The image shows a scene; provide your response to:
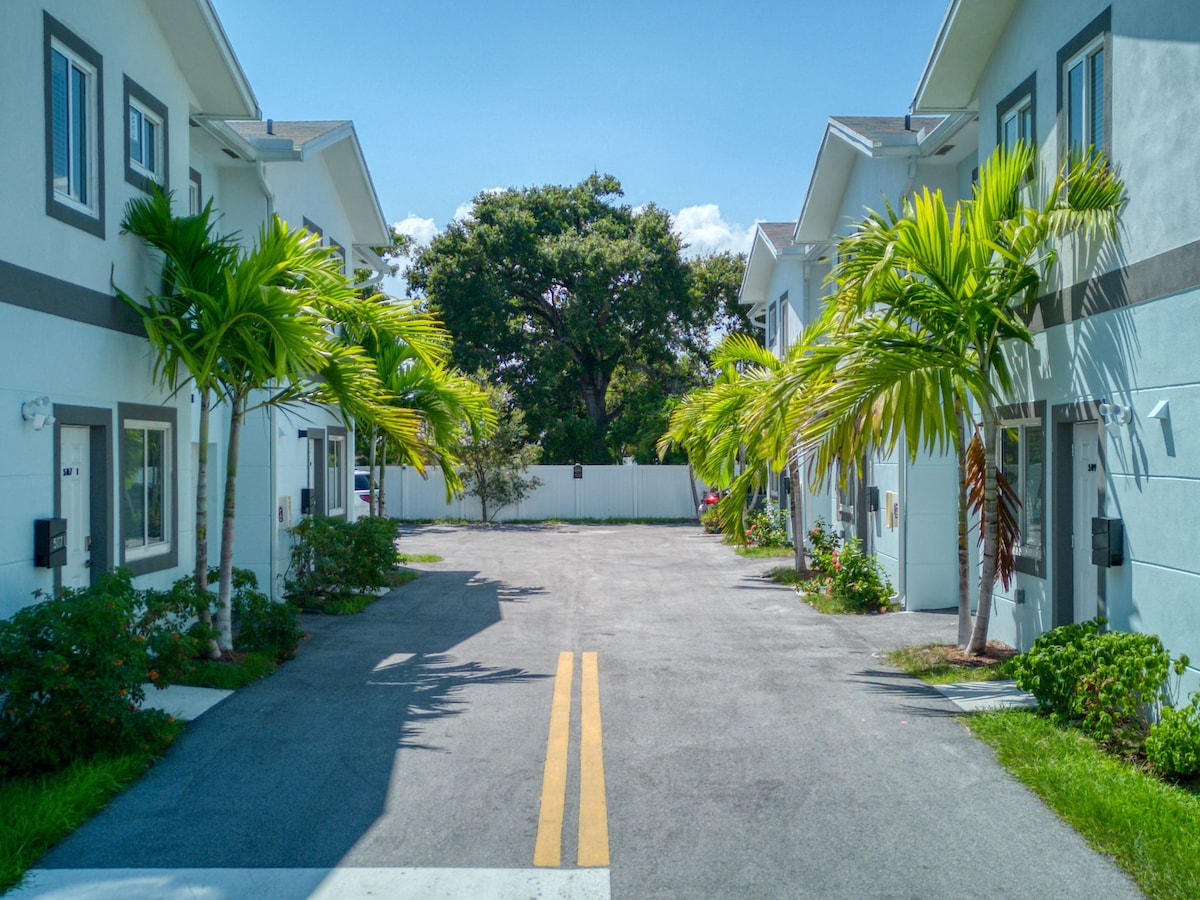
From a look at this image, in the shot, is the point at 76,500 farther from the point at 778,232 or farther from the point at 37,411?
the point at 778,232

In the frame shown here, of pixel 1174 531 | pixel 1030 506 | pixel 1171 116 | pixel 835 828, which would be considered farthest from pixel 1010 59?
Answer: pixel 835 828

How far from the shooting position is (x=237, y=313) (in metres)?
9.09

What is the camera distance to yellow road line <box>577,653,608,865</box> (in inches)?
212

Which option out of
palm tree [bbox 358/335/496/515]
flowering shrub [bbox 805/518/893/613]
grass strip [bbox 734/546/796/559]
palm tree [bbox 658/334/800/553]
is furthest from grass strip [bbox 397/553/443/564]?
flowering shrub [bbox 805/518/893/613]

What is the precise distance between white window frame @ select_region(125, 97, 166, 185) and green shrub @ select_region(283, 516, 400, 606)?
527cm

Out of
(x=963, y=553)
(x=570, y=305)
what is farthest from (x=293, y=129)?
(x=570, y=305)

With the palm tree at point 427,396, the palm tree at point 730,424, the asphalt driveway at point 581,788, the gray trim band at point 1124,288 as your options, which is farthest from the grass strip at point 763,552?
the gray trim band at point 1124,288

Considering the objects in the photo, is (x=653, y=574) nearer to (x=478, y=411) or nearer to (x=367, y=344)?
(x=478, y=411)

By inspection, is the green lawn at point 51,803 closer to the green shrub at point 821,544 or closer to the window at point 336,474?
the window at point 336,474

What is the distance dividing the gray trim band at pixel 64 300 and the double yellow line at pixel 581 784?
16.4 ft

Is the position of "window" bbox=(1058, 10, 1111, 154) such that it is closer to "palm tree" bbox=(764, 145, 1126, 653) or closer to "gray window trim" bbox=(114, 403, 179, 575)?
"palm tree" bbox=(764, 145, 1126, 653)

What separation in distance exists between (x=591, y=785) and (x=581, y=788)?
0.08 meters

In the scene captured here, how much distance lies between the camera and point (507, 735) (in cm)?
757

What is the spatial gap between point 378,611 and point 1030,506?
8071 mm
